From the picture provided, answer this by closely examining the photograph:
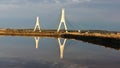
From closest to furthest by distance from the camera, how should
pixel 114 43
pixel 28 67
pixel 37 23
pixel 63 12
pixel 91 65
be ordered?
pixel 28 67 → pixel 91 65 → pixel 114 43 → pixel 63 12 → pixel 37 23

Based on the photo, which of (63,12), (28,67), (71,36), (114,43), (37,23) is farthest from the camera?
(37,23)

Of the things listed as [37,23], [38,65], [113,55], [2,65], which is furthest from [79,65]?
[37,23]

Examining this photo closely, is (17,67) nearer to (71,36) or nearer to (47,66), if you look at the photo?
(47,66)

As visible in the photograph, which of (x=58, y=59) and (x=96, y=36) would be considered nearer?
(x=58, y=59)

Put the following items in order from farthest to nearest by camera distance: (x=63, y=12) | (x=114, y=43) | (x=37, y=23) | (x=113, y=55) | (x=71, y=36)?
(x=37, y=23) < (x=63, y=12) < (x=71, y=36) < (x=114, y=43) < (x=113, y=55)

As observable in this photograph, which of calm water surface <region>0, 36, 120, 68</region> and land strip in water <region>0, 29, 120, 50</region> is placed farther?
land strip in water <region>0, 29, 120, 50</region>

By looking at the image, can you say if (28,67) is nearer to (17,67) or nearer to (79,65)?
(17,67)

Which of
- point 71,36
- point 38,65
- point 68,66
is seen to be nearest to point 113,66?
point 68,66

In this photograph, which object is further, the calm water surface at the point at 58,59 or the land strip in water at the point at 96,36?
the land strip in water at the point at 96,36

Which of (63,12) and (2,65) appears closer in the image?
(2,65)
